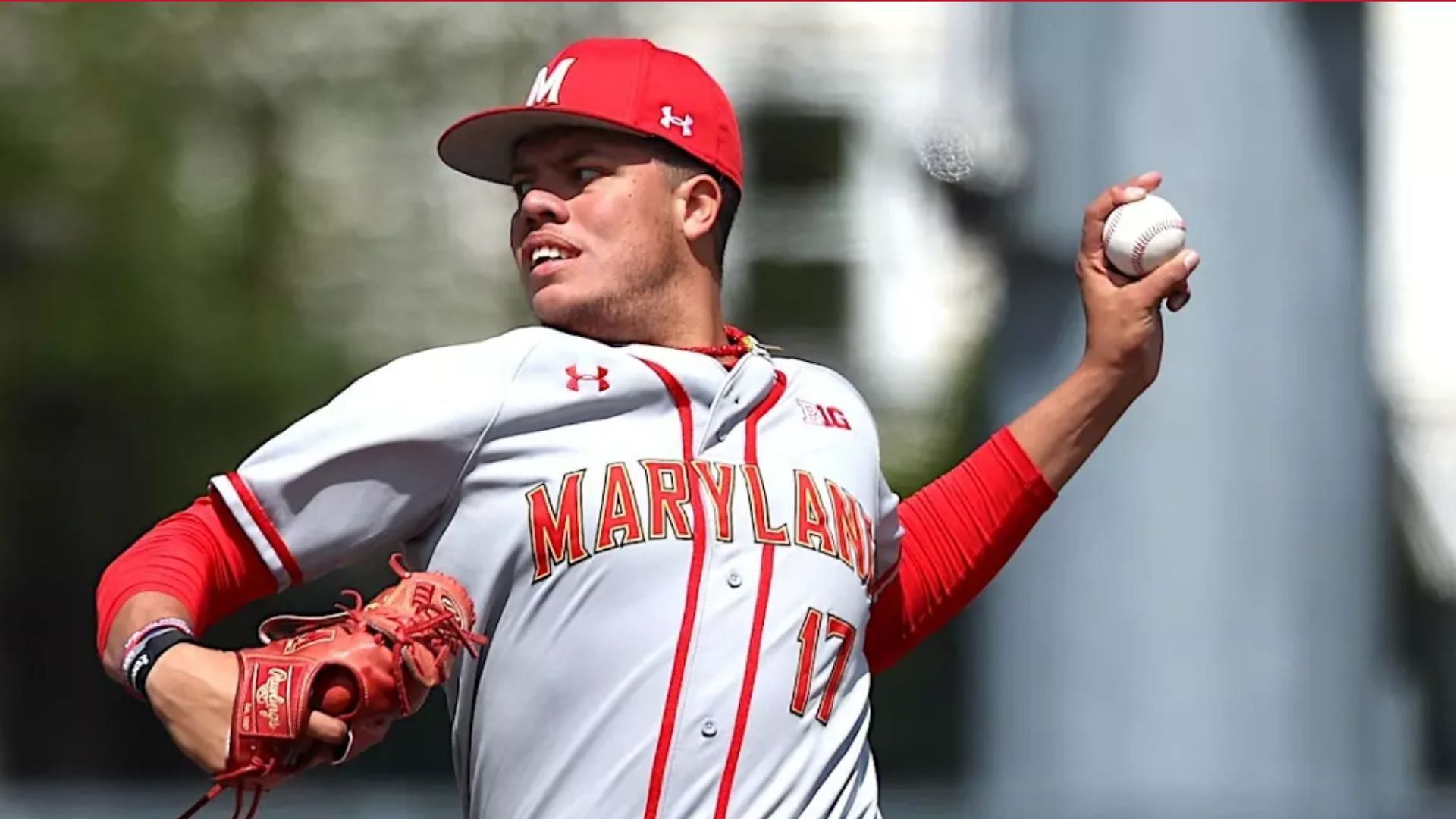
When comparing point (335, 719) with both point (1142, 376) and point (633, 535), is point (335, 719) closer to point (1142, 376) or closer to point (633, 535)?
point (633, 535)

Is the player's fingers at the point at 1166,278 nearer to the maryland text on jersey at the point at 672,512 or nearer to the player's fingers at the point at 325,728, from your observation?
the maryland text on jersey at the point at 672,512

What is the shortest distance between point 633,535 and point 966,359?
10.1 m

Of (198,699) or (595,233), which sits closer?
(198,699)

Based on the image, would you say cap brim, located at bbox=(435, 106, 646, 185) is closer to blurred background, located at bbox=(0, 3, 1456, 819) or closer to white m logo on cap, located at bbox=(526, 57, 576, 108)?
white m logo on cap, located at bbox=(526, 57, 576, 108)

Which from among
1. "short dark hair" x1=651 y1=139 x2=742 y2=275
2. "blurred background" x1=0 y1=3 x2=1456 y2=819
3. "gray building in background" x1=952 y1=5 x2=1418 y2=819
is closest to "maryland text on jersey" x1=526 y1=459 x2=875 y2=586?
"short dark hair" x1=651 y1=139 x2=742 y2=275

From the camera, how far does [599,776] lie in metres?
2.62

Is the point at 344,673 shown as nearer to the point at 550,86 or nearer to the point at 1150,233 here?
the point at 550,86

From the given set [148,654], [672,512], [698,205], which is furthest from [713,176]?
[148,654]

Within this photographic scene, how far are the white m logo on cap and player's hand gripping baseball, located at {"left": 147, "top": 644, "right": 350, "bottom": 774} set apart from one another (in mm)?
790

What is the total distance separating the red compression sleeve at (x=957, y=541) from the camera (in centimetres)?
303

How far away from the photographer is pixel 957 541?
3039 mm

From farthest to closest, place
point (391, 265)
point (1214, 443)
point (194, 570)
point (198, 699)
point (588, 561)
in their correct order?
point (391, 265), point (1214, 443), point (588, 561), point (194, 570), point (198, 699)

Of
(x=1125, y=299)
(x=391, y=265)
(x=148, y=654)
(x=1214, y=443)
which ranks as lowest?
(x=1214, y=443)

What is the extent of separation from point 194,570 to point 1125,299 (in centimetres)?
119
